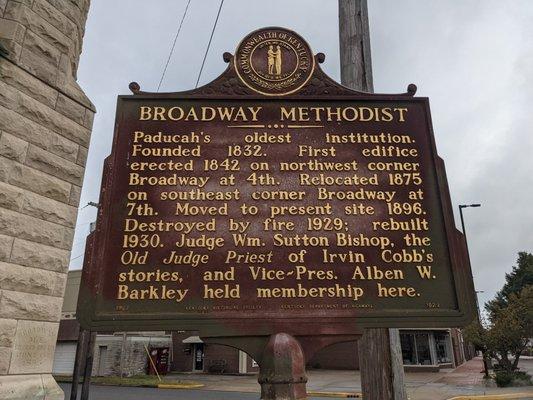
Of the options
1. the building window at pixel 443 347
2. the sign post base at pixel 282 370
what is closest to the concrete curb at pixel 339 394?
the sign post base at pixel 282 370

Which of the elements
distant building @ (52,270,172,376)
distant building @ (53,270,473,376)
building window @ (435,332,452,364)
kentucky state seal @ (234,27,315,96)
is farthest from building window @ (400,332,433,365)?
kentucky state seal @ (234,27,315,96)

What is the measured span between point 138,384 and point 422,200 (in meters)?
22.5

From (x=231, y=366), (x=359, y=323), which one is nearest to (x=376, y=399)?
(x=359, y=323)

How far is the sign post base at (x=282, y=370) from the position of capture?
3.16 metres

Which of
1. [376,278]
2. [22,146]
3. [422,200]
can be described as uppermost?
[22,146]

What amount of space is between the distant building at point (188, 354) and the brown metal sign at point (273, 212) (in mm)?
24929

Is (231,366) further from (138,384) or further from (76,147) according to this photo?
(76,147)

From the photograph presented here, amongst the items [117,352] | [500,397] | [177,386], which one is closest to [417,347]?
[500,397]

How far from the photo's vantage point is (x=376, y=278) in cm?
359

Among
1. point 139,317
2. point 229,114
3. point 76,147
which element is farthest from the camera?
point 76,147

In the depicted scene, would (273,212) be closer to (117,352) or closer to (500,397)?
(500,397)

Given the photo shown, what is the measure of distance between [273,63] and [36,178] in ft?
9.07

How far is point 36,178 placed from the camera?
4645mm

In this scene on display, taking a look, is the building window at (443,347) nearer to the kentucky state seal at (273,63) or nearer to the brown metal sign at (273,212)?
the brown metal sign at (273,212)
